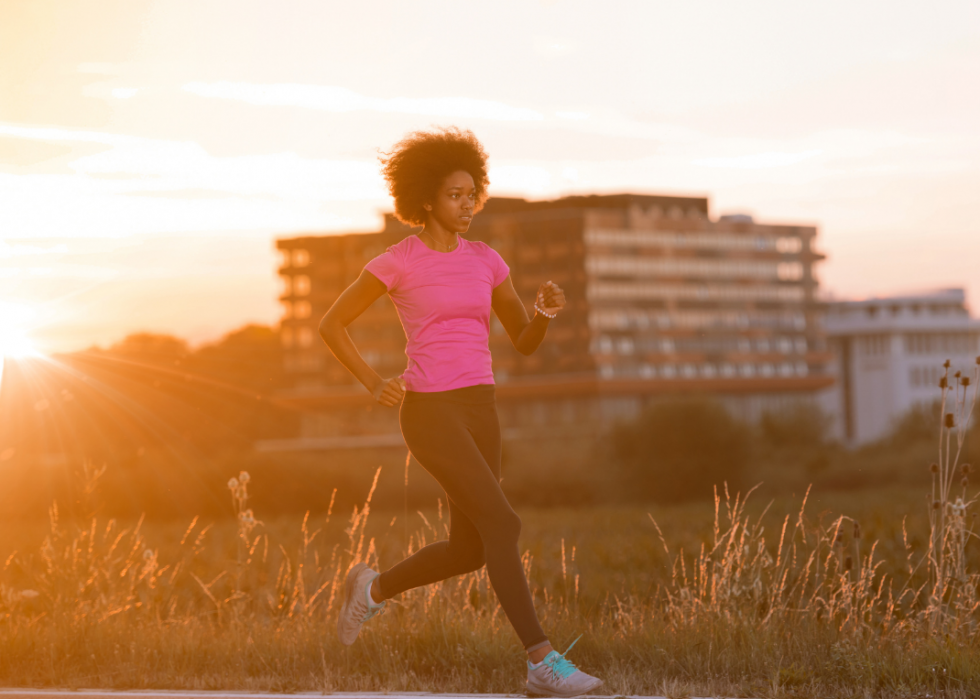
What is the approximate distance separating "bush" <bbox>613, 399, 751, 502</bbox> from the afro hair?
2319 inches

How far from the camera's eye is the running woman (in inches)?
180

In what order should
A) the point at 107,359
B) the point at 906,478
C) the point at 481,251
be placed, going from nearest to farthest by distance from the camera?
the point at 481,251
the point at 107,359
the point at 906,478

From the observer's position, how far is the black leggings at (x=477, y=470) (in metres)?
4.57

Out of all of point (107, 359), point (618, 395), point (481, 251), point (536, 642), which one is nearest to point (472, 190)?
point (481, 251)

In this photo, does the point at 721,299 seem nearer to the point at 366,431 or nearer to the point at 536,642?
the point at 366,431

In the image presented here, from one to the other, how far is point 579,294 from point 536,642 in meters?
102

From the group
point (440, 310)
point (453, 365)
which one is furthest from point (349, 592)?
point (440, 310)

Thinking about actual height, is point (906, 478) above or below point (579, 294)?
below

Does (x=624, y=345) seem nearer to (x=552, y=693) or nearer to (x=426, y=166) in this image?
(x=426, y=166)

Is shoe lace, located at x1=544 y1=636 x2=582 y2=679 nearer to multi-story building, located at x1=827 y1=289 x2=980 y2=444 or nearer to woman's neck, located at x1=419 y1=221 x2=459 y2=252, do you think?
woman's neck, located at x1=419 y1=221 x2=459 y2=252

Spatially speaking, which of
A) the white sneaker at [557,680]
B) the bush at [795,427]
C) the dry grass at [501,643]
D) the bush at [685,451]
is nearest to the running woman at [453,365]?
the white sneaker at [557,680]

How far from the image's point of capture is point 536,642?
4512 mm

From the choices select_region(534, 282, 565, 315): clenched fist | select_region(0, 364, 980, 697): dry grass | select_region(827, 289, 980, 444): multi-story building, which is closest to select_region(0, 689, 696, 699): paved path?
select_region(0, 364, 980, 697): dry grass

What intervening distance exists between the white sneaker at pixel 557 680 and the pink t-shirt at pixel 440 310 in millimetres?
1120
